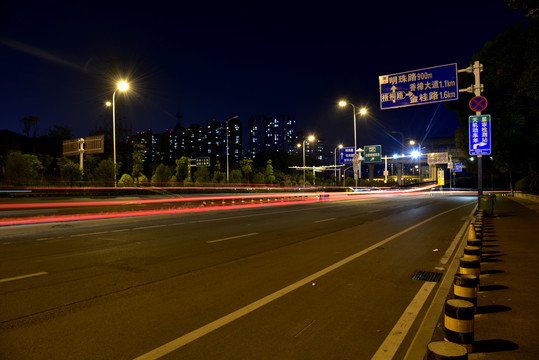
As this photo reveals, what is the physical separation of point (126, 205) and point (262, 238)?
1572cm

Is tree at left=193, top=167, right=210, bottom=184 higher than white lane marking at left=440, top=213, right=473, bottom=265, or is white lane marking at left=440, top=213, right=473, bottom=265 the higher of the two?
tree at left=193, top=167, right=210, bottom=184

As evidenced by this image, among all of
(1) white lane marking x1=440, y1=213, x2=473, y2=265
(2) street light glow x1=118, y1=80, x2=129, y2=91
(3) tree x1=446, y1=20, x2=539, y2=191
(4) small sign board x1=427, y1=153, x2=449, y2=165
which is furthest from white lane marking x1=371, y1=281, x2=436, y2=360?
(4) small sign board x1=427, y1=153, x2=449, y2=165

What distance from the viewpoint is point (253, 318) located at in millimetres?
4922

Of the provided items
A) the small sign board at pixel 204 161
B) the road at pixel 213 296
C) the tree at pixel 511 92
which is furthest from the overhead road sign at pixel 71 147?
the tree at pixel 511 92

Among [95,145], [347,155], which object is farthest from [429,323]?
[95,145]

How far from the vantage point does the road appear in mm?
4090

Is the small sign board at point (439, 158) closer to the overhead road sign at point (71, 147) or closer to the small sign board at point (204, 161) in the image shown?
the small sign board at point (204, 161)

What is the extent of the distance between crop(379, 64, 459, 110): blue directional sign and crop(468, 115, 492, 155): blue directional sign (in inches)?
93.7

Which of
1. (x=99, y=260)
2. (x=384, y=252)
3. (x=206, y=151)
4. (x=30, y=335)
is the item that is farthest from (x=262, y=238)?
(x=206, y=151)

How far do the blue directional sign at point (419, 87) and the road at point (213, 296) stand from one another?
33.4 ft

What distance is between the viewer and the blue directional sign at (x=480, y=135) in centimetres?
1653

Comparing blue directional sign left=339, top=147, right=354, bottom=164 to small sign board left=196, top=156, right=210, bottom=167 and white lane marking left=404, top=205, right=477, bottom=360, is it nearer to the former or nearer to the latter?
small sign board left=196, top=156, right=210, bottom=167

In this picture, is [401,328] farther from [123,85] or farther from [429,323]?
[123,85]

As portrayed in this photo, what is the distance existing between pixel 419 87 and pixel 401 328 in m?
17.6
